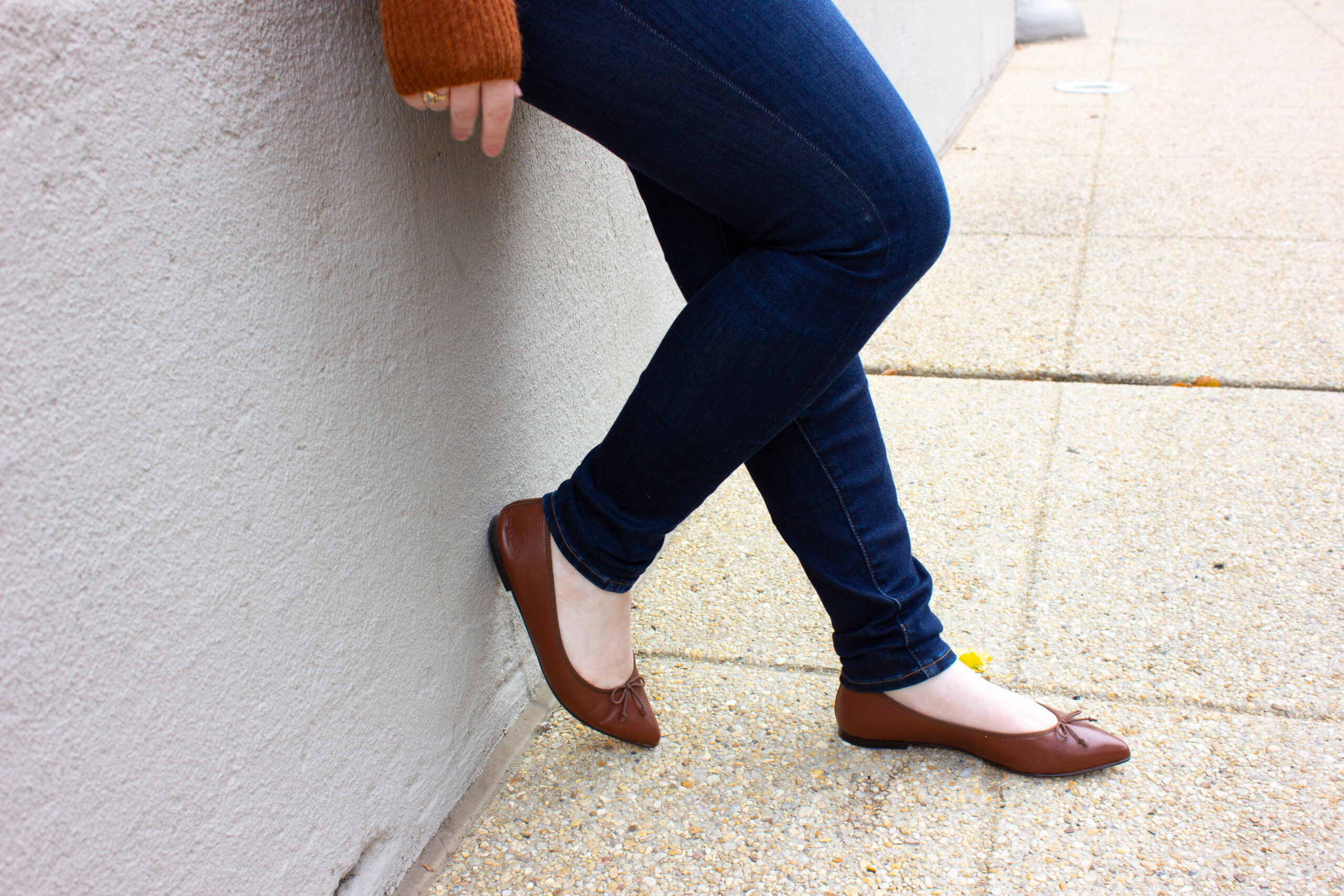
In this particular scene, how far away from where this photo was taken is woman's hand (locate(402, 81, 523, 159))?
41.8 inches

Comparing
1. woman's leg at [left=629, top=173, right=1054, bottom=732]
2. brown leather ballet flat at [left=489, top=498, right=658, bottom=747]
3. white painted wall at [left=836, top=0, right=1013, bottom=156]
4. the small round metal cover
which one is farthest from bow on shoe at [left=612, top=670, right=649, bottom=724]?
the small round metal cover

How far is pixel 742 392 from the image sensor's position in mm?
1332

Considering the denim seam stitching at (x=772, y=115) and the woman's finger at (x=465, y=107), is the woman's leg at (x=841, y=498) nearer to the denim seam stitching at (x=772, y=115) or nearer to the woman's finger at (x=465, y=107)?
the denim seam stitching at (x=772, y=115)

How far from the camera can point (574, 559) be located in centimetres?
153

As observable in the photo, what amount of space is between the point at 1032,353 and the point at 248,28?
2.45 metres

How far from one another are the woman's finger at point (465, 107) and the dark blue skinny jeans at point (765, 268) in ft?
0.40

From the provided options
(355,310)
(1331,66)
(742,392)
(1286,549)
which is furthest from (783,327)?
(1331,66)

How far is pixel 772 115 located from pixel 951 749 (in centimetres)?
106

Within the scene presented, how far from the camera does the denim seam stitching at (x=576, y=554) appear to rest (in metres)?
1.52

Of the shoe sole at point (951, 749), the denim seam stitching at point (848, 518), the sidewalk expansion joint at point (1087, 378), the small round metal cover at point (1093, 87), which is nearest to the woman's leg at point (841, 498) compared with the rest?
the denim seam stitching at point (848, 518)

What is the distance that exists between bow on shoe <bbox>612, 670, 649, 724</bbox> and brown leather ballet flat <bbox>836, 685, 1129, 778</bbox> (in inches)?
12.9

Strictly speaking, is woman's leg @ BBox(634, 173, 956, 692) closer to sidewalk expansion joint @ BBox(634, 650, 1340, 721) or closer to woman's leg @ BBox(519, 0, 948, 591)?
woman's leg @ BBox(519, 0, 948, 591)

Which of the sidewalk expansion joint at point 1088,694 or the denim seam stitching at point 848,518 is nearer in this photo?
the denim seam stitching at point 848,518

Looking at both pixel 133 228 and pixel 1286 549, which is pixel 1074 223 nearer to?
pixel 1286 549
